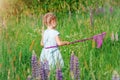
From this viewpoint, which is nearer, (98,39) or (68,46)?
(98,39)

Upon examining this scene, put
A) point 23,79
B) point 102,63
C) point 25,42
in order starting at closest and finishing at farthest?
point 23,79 → point 102,63 → point 25,42

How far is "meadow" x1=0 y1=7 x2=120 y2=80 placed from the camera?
361 centimetres

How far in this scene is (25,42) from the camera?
17.0 ft

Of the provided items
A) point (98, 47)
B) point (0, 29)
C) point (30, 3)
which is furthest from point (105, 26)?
point (30, 3)

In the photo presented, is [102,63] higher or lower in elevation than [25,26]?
lower

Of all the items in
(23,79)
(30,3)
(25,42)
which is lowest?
(23,79)

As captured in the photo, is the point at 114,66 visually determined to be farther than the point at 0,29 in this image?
No

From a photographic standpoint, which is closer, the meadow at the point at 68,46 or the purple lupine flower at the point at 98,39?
the meadow at the point at 68,46

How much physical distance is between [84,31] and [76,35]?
0.42 feet

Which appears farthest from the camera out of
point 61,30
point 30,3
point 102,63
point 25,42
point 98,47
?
point 30,3

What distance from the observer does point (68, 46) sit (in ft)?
16.5

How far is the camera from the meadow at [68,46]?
3.61 meters

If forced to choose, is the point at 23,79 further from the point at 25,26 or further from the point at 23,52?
the point at 25,26

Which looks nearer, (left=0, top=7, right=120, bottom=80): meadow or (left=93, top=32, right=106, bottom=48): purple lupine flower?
(left=0, top=7, right=120, bottom=80): meadow
